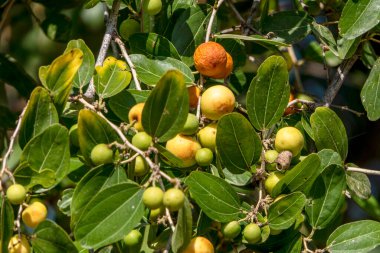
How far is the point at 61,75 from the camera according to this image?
4.19 feet

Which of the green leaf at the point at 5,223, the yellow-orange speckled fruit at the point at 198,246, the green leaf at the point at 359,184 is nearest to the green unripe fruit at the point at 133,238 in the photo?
the yellow-orange speckled fruit at the point at 198,246

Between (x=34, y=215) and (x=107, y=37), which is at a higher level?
(x=107, y=37)

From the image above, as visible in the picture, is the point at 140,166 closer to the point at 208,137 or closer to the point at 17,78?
the point at 208,137

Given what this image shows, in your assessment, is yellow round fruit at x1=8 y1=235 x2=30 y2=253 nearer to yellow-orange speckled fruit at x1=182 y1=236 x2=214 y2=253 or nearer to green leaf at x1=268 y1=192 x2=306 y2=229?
yellow-orange speckled fruit at x1=182 y1=236 x2=214 y2=253

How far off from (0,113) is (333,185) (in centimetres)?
97

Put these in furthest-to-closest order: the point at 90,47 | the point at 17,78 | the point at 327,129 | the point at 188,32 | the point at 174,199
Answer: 1. the point at 90,47
2. the point at 17,78
3. the point at 188,32
4. the point at 327,129
5. the point at 174,199

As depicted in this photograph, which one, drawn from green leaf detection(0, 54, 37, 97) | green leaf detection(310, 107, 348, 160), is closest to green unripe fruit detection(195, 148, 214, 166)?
green leaf detection(310, 107, 348, 160)

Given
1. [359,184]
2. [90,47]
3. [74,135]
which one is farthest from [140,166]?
[90,47]

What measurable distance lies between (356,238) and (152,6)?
21.6 inches

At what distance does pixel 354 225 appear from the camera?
1.36 metres

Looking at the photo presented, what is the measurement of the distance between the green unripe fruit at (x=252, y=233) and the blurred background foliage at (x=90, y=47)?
0.52 metres

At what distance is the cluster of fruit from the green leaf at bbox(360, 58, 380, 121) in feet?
2.10

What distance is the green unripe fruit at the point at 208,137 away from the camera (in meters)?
1.29

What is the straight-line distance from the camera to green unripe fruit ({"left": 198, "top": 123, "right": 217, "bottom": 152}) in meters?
1.29
